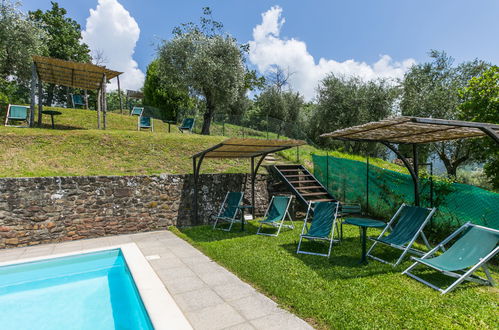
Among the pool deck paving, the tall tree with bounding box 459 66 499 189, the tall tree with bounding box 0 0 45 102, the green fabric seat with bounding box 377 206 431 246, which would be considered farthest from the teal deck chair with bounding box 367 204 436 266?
the tall tree with bounding box 0 0 45 102

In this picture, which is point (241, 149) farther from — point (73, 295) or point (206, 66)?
point (206, 66)

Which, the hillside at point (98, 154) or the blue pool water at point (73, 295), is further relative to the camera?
the hillside at point (98, 154)

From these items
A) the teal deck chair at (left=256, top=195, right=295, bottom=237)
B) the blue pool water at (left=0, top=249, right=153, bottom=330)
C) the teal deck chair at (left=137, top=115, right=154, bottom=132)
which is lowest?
the blue pool water at (left=0, top=249, right=153, bottom=330)

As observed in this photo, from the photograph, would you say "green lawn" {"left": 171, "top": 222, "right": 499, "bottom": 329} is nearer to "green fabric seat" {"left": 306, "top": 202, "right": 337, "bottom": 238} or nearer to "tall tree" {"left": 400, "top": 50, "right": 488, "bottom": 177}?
"green fabric seat" {"left": 306, "top": 202, "right": 337, "bottom": 238}

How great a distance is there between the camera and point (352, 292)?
3635 mm

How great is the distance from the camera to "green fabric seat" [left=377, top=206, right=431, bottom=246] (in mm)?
4719

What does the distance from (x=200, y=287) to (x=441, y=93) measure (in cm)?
1773

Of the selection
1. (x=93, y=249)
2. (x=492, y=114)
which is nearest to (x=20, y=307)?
(x=93, y=249)

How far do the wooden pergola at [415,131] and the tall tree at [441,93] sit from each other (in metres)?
9.88

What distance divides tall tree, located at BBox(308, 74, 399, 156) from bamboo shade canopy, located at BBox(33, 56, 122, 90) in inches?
501

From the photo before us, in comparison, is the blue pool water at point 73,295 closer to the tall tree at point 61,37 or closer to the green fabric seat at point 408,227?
the green fabric seat at point 408,227

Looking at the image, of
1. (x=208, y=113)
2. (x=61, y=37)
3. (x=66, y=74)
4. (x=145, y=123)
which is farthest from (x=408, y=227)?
(x=61, y=37)

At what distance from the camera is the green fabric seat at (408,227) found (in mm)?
4719

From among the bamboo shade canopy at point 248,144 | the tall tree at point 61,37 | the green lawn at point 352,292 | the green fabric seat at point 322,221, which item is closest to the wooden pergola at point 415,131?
the bamboo shade canopy at point 248,144
